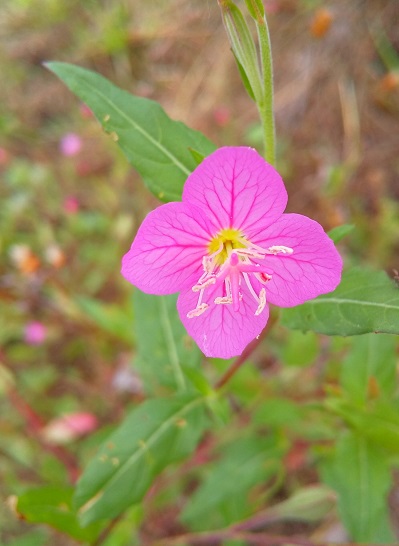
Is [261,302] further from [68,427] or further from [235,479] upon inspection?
[68,427]

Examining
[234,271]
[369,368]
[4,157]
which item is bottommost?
[369,368]

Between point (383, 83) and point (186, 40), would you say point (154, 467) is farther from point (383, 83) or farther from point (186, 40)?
point (186, 40)

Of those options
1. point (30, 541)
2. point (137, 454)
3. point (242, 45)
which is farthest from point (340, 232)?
point (30, 541)

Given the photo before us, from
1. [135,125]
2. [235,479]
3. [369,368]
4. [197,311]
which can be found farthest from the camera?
[235,479]

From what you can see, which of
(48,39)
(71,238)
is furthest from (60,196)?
(48,39)

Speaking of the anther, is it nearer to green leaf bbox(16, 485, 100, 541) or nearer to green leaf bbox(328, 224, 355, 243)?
green leaf bbox(328, 224, 355, 243)

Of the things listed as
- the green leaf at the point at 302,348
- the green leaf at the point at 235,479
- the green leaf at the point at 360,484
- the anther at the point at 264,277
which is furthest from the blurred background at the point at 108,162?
the anther at the point at 264,277

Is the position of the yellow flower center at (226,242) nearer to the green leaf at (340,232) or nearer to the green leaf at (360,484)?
the green leaf at (340,232)
